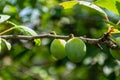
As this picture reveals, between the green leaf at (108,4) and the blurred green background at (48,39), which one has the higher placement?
the green leaf at (108,4)

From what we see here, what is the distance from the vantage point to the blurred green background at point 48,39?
2.70 metres

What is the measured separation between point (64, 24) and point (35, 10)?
300mm

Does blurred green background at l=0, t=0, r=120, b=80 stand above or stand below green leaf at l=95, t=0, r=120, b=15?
below

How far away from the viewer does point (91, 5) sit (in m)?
1.38

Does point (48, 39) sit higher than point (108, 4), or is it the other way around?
point (108, 4)

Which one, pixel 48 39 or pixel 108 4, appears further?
pixel 48 39

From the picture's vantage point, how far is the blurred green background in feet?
8.84

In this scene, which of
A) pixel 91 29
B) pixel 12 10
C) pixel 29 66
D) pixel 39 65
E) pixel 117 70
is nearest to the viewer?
pixel 117 70

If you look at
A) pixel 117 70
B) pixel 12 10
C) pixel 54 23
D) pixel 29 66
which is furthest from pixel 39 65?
pixel 117 70

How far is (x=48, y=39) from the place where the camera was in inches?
113

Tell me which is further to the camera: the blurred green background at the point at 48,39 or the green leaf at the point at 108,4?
the blurred green background at the point at 48,39

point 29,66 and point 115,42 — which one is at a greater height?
point 115,42

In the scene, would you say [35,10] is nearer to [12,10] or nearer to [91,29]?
[12,10]

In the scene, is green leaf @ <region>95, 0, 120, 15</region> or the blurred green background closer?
green leaf @ <region>95, 0, 120, 15</region>
